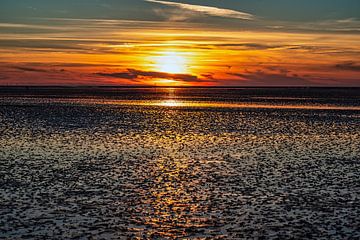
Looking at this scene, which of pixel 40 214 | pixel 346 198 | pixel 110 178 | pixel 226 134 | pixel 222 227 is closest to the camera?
pixel 222 227

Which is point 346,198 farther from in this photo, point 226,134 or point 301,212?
point 226,134

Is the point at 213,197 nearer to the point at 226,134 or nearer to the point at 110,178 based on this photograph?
the point at 110,178

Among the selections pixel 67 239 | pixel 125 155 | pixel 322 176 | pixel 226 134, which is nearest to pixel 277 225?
pixel 67 239

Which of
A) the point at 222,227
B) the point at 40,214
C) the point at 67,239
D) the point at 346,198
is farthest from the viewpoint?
the point at 346,198

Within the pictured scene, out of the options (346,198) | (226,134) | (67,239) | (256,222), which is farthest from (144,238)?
(226,134)

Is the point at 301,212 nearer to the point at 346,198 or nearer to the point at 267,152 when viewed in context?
the point at 346,198

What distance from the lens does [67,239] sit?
15.6 meters

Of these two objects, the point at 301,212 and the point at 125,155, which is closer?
the point at 301,212

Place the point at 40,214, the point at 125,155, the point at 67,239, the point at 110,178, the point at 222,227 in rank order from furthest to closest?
the point at 125,155
the point at 110,178
the point at 40,214
the point at 222,227
the point at 67,239

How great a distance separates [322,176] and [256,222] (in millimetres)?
9960

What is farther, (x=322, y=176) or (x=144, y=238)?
(x=322, y=176)

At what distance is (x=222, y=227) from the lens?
55.9ft

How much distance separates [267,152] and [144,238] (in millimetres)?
21515

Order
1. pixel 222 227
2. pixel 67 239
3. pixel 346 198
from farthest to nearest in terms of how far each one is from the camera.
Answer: pixel 346 198, pixel 222 227, pixel 67 239
